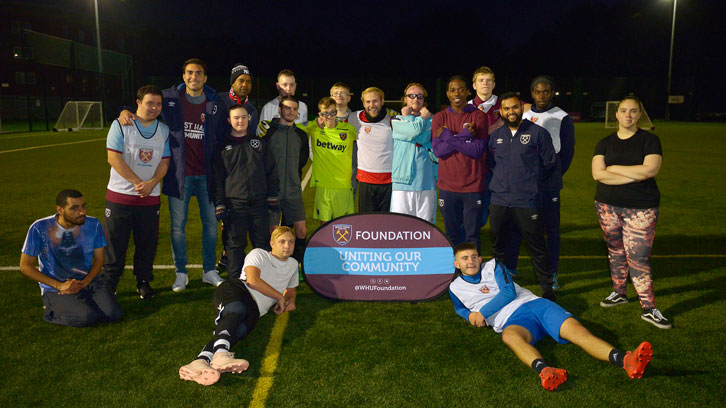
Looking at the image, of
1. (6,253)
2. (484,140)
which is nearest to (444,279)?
Result: (484,140)

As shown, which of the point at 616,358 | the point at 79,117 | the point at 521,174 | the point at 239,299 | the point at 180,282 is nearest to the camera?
the point at 616,358

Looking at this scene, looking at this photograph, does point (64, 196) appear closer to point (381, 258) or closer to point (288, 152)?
point (288, 152)

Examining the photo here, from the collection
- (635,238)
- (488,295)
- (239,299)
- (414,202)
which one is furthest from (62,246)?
(635,238)

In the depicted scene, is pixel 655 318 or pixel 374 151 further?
pixel 374 151

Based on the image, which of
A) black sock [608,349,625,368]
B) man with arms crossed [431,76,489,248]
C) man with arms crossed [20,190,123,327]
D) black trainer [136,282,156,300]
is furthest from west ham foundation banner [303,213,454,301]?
man with arms crossed [20,190,123,327]

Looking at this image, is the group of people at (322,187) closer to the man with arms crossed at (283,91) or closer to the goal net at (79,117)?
the man with arms crossed at (283,91)

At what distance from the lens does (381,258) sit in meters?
5.31

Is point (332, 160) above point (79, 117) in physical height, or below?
below

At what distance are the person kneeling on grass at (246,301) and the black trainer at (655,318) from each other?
326 centimetres

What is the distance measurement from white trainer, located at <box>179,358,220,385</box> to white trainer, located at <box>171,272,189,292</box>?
2030 millimetres

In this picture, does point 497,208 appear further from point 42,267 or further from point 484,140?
point 42,267

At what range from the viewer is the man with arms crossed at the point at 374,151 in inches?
231

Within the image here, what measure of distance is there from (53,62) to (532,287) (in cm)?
3960

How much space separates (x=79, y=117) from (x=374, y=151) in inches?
1280
